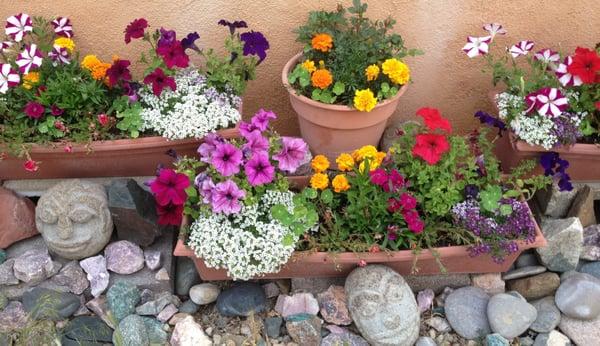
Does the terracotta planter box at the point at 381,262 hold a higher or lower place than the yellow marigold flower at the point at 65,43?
lower

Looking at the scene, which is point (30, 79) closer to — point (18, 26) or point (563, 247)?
point (18, 26)

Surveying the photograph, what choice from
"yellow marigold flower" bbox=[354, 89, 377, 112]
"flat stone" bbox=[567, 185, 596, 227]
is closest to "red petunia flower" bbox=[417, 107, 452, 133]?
"yellow marigold flower" bbox=[354, 89, 377, 112]

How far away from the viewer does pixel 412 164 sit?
275 cm

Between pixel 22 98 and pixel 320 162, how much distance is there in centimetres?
160

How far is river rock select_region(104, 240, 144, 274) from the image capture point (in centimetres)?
287

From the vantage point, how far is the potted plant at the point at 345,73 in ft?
9.62

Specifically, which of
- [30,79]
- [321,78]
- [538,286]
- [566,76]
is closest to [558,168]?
[566,76]

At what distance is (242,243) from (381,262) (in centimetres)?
69

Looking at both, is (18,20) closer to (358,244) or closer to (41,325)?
(41,325)

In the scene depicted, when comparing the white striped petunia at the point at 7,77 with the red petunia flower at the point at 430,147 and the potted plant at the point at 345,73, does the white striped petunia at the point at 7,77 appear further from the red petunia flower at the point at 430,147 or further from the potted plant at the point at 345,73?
the red petunia flower at the point at 430,147

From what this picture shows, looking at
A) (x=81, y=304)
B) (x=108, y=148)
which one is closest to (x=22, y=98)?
(x=108, y=148)

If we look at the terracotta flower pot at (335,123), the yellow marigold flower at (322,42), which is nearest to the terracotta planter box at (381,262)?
the terracotta flower pot at (335,123)

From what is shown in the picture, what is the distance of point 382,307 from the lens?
2592 mm

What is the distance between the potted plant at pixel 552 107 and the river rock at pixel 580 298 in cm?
48
